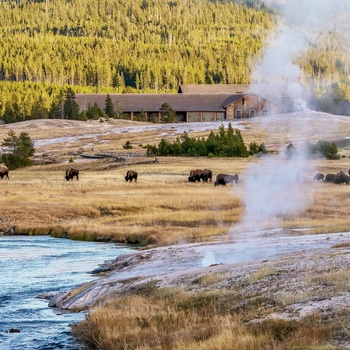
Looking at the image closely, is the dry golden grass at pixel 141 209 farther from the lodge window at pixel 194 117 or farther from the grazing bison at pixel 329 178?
the lodge window at pixel 194 117

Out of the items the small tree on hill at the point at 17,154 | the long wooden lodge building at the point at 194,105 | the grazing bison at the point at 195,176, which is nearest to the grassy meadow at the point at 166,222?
the grazing bison at the point at 195,176

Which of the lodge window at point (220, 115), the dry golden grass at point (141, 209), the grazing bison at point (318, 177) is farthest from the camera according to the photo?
the lodge window at point (220, 115)

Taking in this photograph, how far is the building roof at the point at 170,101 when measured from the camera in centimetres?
15375

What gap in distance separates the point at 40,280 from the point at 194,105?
131299 millimetres

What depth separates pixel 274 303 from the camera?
1677 cm

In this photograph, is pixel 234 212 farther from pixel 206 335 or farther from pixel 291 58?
pixel 206 335

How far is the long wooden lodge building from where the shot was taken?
149375 mm

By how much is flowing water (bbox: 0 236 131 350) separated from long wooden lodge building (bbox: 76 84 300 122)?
11163 cm

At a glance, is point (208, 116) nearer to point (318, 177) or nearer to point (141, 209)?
point (318, 177)

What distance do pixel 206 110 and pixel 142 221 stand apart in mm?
114149

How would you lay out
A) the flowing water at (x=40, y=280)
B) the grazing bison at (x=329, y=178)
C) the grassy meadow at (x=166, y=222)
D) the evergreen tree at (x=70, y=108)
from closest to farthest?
the grassy meadow at (x=166, y=222) < the flowing water at (x=40, y=280) < the grazing bison at (x=329, y=178) < the evergreen tree at (x=70, y=108)

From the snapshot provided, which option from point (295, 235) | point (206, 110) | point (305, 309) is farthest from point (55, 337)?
point (206, 110)

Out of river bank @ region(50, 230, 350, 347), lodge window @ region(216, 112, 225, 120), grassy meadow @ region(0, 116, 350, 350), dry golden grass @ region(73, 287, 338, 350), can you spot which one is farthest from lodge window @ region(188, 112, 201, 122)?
dry golden grass @ region(73, 287, 338, 350)

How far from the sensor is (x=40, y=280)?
25281 millimetres
